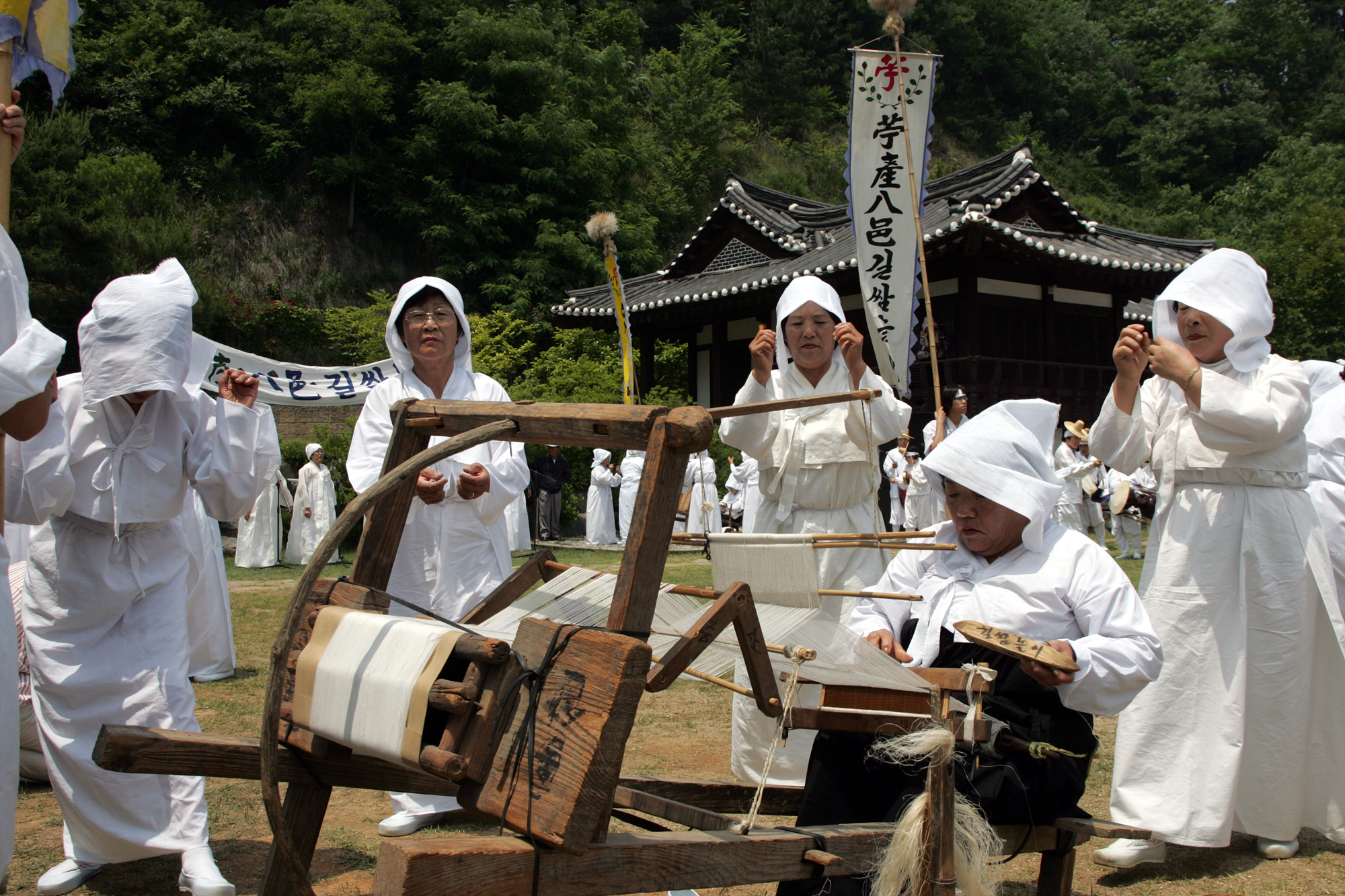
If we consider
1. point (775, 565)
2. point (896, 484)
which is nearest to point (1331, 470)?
point (775, 565)

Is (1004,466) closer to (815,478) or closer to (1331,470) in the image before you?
(815,478)

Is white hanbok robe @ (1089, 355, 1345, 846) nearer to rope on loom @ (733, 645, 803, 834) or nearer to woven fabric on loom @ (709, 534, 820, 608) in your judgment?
woven fabric on loom @ (709, 534, 820, 608)

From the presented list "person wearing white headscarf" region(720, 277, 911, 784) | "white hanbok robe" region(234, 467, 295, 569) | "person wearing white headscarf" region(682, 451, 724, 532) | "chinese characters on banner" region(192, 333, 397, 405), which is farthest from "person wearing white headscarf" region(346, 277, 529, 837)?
"person wearing white headscarf" region(682, 451, 724, 532)

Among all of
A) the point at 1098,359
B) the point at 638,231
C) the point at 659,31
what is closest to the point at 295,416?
the point at 638,231

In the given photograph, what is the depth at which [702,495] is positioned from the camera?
1962cm

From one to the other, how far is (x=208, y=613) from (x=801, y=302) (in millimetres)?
4291

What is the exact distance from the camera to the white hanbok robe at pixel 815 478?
4.15 metres

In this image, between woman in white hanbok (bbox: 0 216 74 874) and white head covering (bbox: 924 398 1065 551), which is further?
white head covering (bbox: 924 398 1065 551)

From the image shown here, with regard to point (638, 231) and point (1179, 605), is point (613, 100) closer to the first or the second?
point (638, 231)

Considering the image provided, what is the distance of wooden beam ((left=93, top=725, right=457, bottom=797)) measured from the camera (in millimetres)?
2188

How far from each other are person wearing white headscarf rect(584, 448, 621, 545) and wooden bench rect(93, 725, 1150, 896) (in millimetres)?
17131

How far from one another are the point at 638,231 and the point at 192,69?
511 inches

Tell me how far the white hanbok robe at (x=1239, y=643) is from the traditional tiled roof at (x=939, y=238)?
1383 centimetres

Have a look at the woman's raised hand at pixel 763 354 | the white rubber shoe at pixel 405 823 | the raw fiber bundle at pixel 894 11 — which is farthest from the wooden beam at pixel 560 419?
the raw fiber bundle at pixel 894 11
